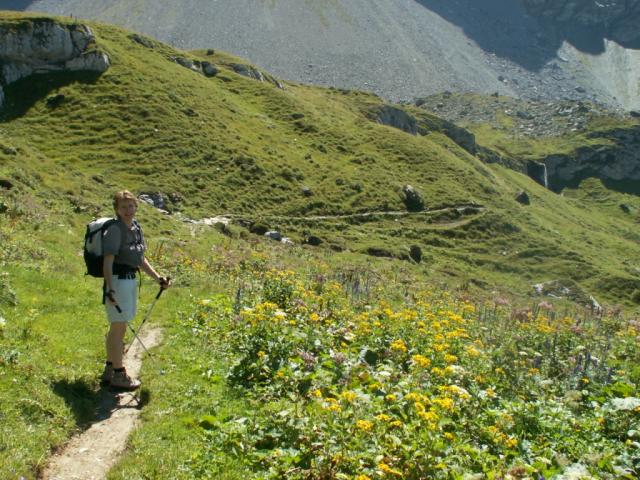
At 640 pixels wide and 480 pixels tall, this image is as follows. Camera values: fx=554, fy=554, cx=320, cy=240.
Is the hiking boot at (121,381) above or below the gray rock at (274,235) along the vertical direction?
above

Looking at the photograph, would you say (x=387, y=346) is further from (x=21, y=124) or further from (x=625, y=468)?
(x=21, y=124)

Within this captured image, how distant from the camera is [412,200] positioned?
87.3 m

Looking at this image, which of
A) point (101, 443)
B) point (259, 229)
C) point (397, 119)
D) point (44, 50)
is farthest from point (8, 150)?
point (397, 119)

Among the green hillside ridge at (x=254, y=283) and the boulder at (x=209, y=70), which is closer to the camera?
the green hillside ridge at (x=254, y=283)

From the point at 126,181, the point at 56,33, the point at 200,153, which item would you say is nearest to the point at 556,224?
the point at 200,153

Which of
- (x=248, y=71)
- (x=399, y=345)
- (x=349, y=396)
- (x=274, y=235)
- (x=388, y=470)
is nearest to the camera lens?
(x=388, y=470)

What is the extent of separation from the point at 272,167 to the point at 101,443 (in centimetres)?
7229

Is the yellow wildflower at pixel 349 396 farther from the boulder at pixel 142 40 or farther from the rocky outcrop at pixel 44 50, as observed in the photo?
the boulder at pixel 142 40

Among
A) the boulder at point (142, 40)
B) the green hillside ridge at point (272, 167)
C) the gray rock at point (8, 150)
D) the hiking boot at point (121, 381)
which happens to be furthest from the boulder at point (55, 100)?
the hiking boot at point (121, 381)

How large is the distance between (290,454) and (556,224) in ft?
399

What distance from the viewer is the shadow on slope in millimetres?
73500

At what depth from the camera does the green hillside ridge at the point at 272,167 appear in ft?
215

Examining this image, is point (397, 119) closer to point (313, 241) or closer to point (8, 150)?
point (313, 241)

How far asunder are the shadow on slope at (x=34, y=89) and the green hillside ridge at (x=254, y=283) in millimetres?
350
